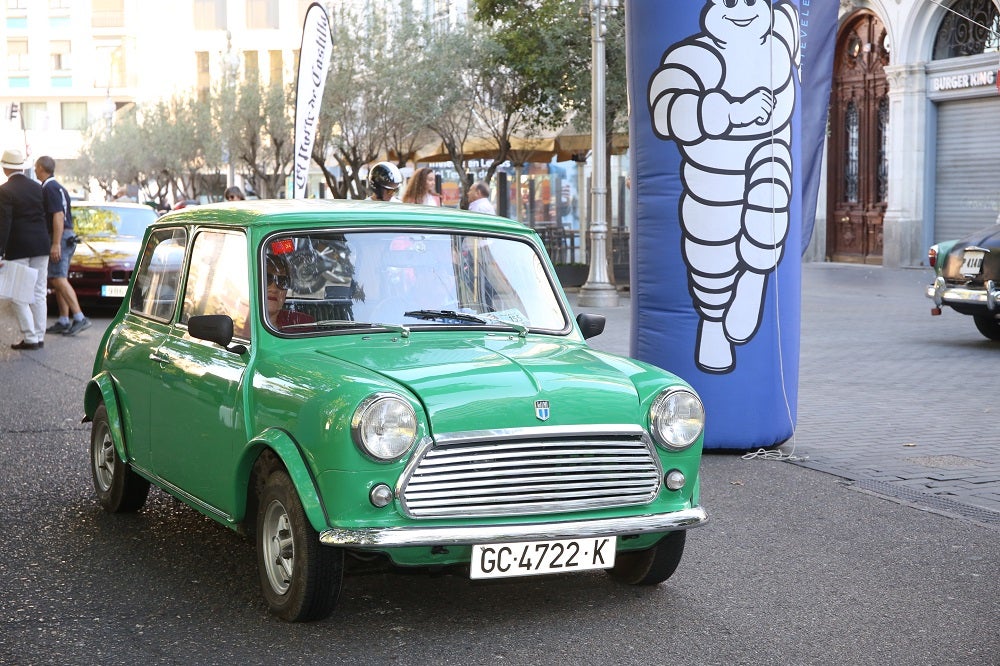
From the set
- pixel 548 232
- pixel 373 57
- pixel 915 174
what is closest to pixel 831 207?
pixel 915 174

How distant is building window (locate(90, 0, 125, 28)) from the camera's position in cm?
9312

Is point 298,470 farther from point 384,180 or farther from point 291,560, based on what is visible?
point 384,180

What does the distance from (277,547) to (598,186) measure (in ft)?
53.4

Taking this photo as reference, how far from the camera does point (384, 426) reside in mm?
4609

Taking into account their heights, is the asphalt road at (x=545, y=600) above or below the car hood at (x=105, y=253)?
below

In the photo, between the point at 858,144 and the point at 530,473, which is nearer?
the point at 530,473

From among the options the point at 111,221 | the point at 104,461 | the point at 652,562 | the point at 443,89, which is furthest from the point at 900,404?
the point at 443,89

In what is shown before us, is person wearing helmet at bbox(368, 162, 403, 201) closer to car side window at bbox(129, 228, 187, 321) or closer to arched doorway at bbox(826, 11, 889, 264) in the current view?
car side window at bbox(129, 228, 187, 321)

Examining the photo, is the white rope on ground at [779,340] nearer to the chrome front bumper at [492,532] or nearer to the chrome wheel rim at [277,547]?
the chrome front bumper at [492,532]

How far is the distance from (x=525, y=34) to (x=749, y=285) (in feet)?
58.2

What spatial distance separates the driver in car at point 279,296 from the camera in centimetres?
543

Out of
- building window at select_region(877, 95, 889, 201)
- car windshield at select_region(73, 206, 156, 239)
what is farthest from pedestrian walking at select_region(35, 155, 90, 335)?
building window at select_region(877, 95, 889, 201)

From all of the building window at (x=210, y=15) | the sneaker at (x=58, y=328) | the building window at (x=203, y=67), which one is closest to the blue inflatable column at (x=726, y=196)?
the sneaker at (x=58, y=328)

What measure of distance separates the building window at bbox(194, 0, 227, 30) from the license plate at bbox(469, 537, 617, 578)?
3294 inches
